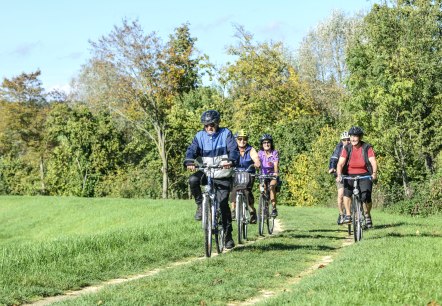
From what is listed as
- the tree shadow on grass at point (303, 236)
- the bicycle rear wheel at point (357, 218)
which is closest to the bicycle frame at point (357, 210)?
the bicycle rear wheel at point (357, 218)

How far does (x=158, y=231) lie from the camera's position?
1537 centimetres

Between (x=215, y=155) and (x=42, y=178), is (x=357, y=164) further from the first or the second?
(x=42, y=178)

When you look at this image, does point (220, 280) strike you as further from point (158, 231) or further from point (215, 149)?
point (158, 231)

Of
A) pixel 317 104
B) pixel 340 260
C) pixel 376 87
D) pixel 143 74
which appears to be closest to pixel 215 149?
pixel 340 260

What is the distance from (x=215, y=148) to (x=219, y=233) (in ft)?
5.35

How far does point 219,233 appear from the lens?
1201 centimetres

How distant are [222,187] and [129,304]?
459 centimetres

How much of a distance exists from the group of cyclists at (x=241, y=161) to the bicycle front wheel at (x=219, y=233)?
8 centimetres

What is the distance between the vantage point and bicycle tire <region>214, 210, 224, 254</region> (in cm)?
1151

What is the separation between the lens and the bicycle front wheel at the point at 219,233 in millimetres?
11508

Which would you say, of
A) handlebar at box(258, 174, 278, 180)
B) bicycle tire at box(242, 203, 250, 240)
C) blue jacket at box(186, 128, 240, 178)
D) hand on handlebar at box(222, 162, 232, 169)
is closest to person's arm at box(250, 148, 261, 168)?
handlebar at box(258, 174, 278, 180)

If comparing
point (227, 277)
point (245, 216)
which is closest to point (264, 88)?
point (245, 216)

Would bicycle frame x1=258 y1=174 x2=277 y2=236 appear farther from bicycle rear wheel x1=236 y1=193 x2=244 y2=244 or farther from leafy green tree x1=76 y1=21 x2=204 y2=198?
leafy green tree x1=76 y1=21 x2=204 y2=198

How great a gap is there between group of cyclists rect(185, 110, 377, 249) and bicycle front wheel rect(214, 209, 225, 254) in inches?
3.0
